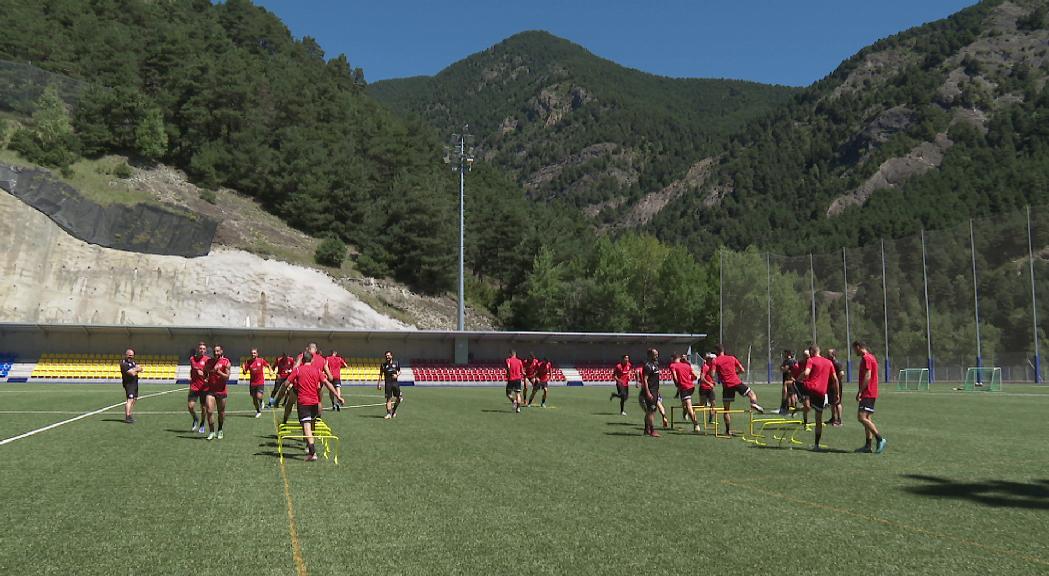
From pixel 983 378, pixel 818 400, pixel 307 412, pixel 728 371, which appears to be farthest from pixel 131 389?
pixel 983 378

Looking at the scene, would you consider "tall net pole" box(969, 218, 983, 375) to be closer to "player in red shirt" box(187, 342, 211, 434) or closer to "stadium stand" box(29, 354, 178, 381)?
"player in red shirt" box(187, 342, 211, 434)

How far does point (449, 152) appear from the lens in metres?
50.0

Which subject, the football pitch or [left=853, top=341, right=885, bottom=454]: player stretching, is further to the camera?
[left=853, top=341, right=885, bottom=454]: player stretching

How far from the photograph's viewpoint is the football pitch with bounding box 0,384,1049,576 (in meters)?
7.20

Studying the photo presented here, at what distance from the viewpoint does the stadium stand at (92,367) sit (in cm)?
4531

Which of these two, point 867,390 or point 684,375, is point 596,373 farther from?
point 867,390

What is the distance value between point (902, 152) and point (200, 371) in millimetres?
164308

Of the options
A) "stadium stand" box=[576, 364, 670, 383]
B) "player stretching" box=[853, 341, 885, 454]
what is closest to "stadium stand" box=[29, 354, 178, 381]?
"stadium stand" box=[576, 364, 670, 383]

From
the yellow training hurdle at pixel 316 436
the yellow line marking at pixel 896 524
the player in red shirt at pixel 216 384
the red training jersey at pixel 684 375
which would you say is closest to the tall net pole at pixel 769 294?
the red training jersey at pixel 684 375

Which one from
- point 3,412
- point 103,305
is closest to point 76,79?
point 103,305

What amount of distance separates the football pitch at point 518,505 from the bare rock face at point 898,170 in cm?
14701

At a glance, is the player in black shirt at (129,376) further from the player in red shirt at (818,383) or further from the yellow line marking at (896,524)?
the player in red shirt at (818,383)

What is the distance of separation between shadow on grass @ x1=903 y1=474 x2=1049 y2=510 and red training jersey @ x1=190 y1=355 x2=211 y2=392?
13183 millimetres

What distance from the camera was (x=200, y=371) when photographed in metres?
16.2
